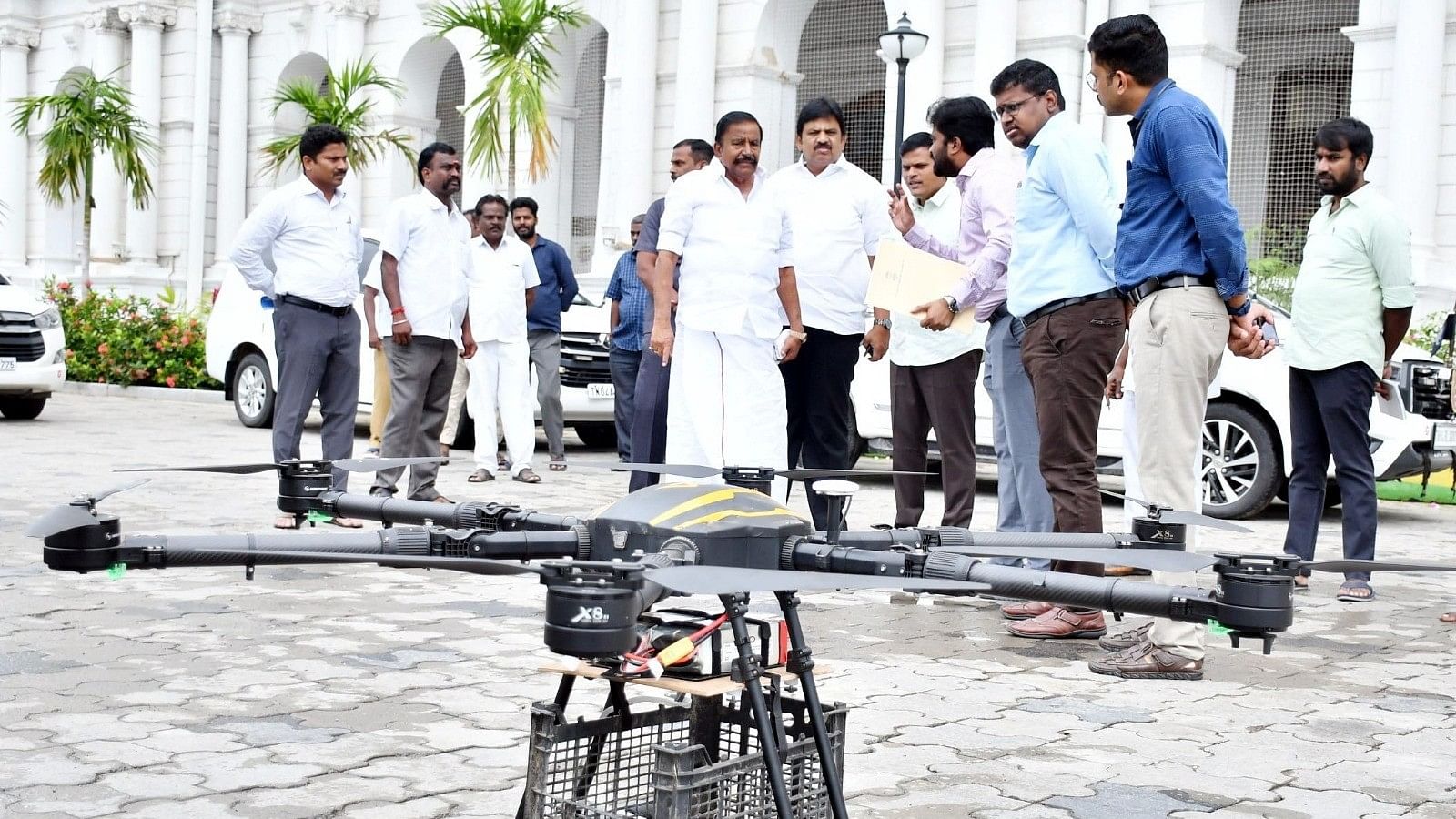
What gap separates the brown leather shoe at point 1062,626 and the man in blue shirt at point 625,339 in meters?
4.69

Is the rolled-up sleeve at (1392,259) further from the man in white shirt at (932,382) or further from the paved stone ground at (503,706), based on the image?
the man in white shirt at (932,382)

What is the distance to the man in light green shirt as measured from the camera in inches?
264

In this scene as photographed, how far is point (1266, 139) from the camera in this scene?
20.1 meters

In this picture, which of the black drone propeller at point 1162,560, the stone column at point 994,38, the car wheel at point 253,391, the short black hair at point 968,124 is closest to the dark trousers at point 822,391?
the short black hair at point 968,124

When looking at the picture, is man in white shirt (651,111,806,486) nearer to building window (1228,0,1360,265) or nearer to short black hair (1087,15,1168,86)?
short black hair (1087,15,1168,86)

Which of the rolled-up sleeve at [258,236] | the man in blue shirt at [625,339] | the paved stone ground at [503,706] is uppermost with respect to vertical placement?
the rolled-up sleeve at [258,236]

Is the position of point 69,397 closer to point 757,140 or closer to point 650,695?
point 757,140

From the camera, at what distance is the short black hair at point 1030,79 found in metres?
5.78

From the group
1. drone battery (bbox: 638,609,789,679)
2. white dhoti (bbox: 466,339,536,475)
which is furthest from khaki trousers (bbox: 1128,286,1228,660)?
white dhoti (bbox: 466,339,536,475)

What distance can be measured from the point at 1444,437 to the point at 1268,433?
1029 millimetres

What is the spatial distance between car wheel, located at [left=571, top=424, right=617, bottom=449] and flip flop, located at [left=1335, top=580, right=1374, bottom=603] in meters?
8.37

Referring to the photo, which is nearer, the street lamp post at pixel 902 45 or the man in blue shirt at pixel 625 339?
the man in blue shirt at pixel 625 339

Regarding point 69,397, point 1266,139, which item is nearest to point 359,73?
point 69,397

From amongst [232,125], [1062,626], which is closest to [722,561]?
[1062,626]
